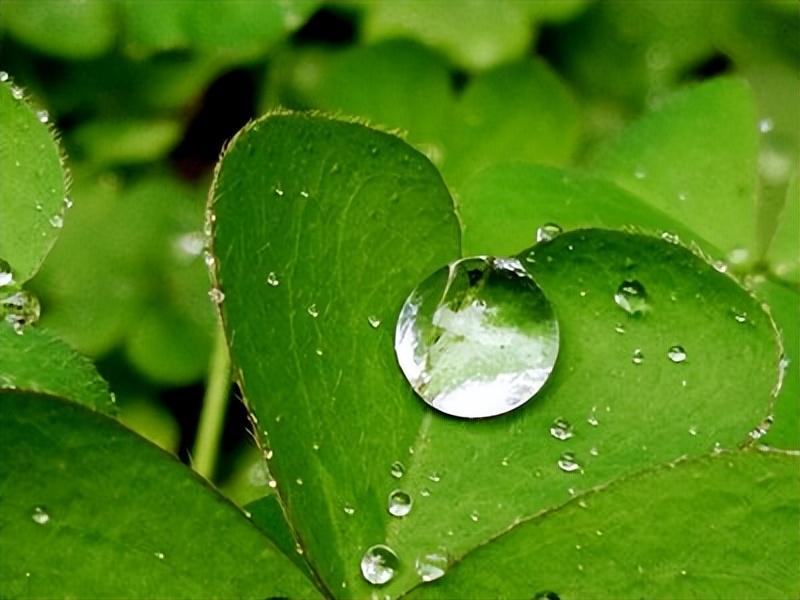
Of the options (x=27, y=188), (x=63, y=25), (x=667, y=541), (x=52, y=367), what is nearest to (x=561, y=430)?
(x=667, y=541)

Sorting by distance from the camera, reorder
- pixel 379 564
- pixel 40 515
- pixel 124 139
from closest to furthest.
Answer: pixel 40 515
pixel 379 564
pixel 124 139

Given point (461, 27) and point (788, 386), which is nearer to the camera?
point (788, 386)

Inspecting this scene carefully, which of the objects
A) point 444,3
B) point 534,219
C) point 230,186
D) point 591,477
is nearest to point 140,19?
point 444,3

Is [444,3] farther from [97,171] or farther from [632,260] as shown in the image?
[632,260]

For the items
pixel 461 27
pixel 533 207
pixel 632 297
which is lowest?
pixel 461 27

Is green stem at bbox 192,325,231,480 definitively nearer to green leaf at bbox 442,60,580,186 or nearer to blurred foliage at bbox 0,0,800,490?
blurred foliage at bbox 0,0,800,490

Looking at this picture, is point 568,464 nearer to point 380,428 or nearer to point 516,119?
point 380,428
